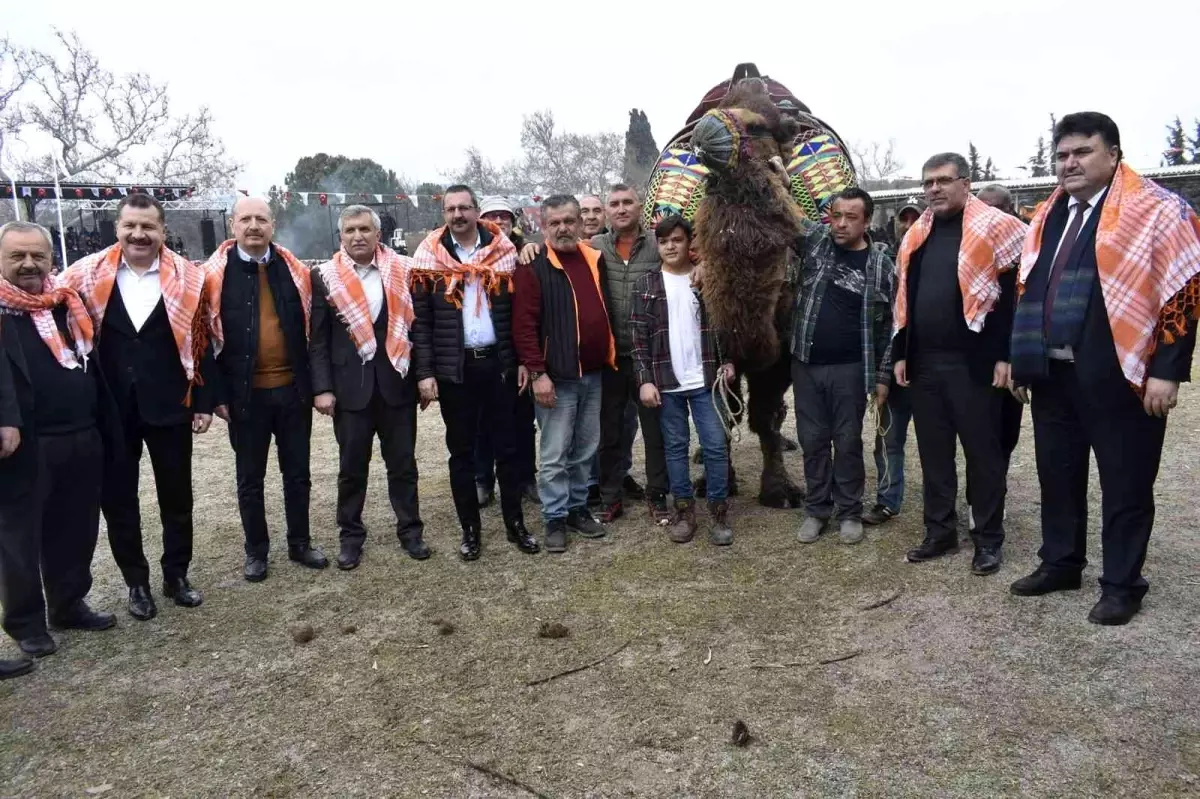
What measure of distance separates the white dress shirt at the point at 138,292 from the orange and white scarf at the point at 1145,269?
4.01m

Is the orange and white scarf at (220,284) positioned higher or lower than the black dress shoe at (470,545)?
higher

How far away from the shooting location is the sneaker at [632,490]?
216 inches

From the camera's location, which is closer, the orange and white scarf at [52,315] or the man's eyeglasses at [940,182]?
the orange and white scarf at [52,315]

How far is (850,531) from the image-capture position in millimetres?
4480

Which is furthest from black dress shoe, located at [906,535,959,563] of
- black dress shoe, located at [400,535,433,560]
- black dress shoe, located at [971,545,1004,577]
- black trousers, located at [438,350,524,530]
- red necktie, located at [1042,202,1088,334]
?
black dress shoe, located at [400,535,433,560]

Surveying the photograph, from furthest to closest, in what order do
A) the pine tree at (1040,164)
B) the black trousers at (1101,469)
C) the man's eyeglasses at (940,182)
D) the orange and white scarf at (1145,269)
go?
the pine tree at (1040,164) < the man's eyeglasses at (940,182) < the black trousers at (1101,469) < the orange and white scarf at (1145,269)

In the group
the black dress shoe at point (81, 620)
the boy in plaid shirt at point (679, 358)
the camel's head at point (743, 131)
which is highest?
the camel's head at point (743, 131)

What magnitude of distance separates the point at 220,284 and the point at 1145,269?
13.1ft

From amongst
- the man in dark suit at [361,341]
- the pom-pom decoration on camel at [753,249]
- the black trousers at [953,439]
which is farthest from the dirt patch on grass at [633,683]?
the pom-pom decoration on camel at [753,249]

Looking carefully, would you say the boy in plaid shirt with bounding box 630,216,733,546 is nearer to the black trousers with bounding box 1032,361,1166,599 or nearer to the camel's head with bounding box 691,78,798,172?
the camel's head with bounding box 691,78,798,172

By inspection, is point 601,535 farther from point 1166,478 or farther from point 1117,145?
point 1166,478

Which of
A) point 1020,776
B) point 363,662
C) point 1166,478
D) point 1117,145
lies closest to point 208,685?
point 363,662

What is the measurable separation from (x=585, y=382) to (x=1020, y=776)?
2.85 m

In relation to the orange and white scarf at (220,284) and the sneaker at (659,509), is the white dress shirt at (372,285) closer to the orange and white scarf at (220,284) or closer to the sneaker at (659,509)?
the orange and white scarf at (220,284)
